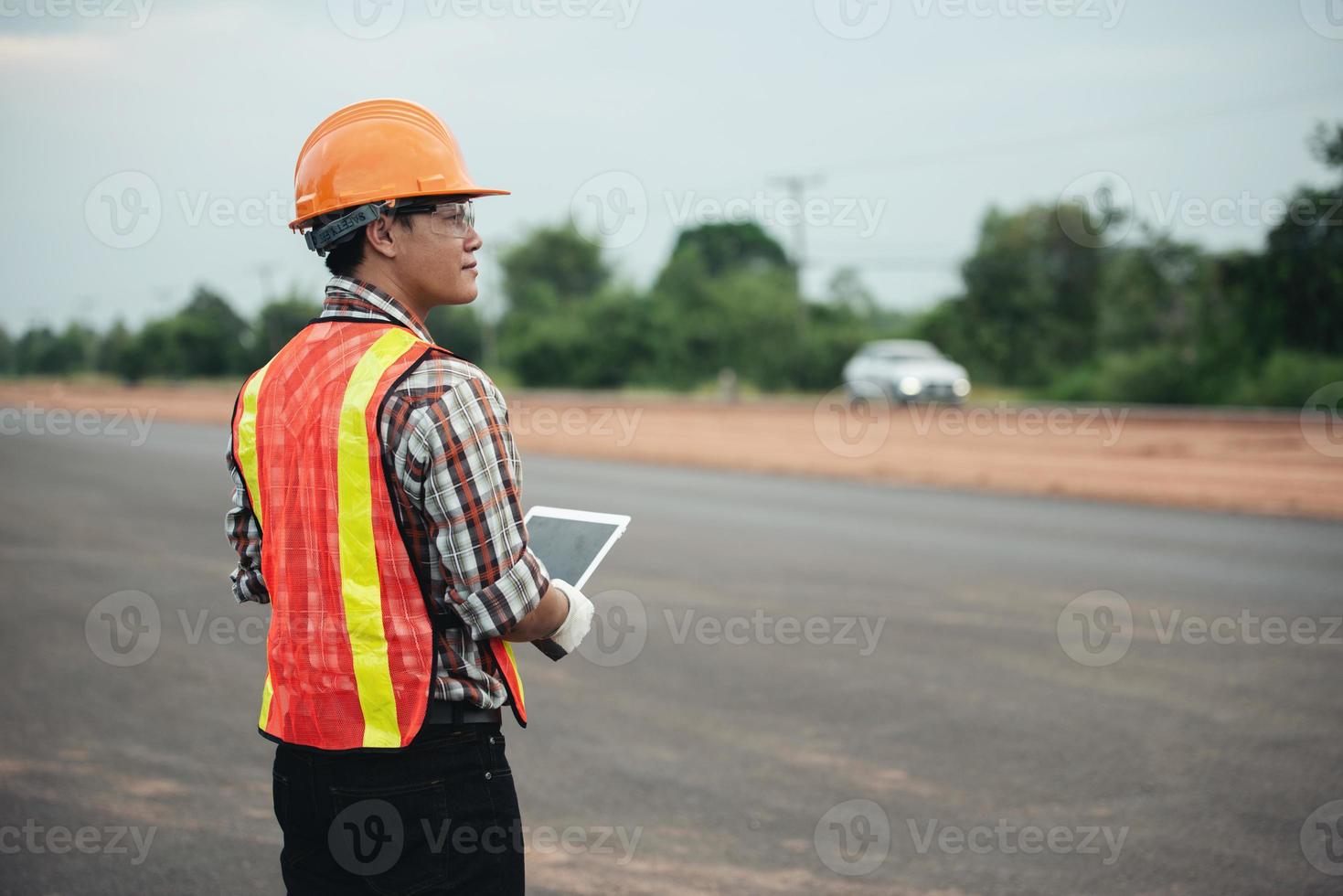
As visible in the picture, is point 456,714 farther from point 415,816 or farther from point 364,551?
point 364,551

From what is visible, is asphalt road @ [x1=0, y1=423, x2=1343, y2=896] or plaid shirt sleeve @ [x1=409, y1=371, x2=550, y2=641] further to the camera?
asphalt road @ [x1=0, y1=423, x2=1343, y2=896]

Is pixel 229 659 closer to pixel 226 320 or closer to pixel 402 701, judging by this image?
pixel 226 320

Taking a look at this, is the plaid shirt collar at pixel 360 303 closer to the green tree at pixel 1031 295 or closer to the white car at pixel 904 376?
the white car at pixel 904 376

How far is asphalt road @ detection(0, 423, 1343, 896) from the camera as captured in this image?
4305mm

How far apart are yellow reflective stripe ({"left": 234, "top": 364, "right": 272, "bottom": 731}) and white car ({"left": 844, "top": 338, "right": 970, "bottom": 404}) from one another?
28.2m

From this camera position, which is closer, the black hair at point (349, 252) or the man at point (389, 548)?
the man at point (389, 548)

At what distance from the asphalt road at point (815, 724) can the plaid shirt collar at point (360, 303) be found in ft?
8.27

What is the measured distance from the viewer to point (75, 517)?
13.5 meters

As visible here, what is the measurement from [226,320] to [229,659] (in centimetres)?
428

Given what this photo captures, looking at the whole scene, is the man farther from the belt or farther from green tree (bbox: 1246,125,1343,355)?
green tree (bbox: 1246,125,1343,355)

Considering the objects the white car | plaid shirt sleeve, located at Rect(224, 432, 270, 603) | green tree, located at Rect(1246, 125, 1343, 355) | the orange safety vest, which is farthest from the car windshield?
the orange safety vest

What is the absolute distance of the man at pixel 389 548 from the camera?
2008 mm

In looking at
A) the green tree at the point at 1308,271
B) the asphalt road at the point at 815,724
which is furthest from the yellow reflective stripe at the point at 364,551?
the green tree at the point at 1308,271

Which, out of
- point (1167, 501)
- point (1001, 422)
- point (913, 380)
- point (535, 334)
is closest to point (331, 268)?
point (1167, 501)
